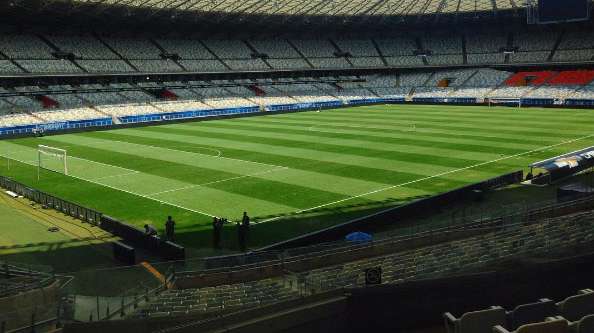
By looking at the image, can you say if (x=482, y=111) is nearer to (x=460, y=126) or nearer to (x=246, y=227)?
(x=460, y=126)

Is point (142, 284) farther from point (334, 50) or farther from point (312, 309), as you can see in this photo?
point (334, 50)

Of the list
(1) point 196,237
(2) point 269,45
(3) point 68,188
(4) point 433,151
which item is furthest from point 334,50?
(1) point 196,237

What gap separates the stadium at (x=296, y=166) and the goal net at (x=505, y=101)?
0.19 meters

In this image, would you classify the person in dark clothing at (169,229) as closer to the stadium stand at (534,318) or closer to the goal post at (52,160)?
the stadium stand at (534,318)

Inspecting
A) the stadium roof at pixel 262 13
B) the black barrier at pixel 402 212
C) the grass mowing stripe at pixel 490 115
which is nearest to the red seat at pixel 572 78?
the stadium roof at pixel 262 13

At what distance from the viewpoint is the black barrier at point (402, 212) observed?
75.8ft

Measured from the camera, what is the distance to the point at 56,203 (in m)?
29.7

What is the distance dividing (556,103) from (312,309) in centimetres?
7686

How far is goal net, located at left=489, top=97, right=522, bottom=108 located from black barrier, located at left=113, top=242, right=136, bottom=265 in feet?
234

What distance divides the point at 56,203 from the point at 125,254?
399 inches

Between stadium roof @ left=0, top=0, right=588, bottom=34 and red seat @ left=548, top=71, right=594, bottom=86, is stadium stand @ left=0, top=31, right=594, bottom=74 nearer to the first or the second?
stadium roof @ left=0, top=0, right=588, bottom=34

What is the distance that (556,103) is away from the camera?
7856 cm

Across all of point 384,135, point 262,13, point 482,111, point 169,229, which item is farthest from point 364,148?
point 262,13

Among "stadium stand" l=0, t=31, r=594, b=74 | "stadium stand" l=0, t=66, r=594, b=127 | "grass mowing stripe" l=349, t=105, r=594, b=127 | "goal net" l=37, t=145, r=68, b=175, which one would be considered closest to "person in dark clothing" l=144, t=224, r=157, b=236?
"goal net" l=37, t=145, r=68, b=175
